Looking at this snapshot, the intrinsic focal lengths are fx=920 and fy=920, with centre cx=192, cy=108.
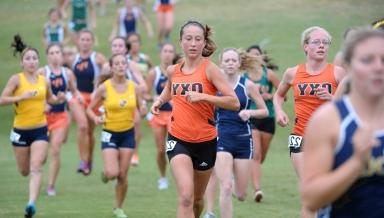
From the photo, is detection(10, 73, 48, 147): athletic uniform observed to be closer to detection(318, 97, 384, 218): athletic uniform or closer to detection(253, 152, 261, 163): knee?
detection(253, 152, 261, 163): knee

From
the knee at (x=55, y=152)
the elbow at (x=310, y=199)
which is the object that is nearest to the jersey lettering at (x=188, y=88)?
the elbow at (x=310, y=199)

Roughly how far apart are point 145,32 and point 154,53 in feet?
10.5

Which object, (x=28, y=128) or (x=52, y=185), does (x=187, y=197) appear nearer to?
(x=28, y=128)

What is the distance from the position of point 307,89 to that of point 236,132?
176 cm

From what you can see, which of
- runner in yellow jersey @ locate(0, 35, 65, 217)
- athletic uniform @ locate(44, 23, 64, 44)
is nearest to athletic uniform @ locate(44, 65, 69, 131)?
runner in yellow jersey @ locate(0, 35, 65, 217)

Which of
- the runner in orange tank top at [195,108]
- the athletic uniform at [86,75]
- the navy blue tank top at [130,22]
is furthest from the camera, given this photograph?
the navy blue tank top at [130,22]

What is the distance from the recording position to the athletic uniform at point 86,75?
1739 cm

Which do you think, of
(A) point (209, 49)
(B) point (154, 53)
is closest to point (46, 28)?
(B) point (154, 53)

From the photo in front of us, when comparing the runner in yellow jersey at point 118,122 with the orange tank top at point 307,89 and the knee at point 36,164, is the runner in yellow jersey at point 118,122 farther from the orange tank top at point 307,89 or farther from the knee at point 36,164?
the orange tank top at point 307,89

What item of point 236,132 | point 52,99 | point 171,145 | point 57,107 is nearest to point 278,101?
point 236,132

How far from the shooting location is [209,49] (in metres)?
9.76

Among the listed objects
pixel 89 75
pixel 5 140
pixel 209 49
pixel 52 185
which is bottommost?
pixel 5 140

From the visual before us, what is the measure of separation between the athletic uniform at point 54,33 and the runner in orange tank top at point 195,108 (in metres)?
16.5

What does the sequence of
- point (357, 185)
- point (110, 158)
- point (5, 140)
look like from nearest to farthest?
1. point (357, 185)
2. point (110, 158)
3. point (5, 140)
